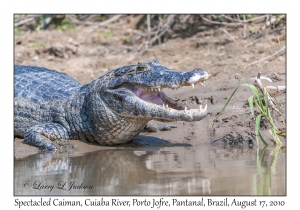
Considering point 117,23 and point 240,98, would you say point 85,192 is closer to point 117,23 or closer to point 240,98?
point 240,98

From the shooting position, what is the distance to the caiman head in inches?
220

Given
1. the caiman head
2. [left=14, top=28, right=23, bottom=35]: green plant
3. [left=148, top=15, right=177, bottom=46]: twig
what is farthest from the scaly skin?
[left=14, top=28, right=23, bottom=35]: green plant

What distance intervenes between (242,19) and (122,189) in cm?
643

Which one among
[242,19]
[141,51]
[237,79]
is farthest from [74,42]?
[237,79]

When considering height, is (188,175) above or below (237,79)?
below

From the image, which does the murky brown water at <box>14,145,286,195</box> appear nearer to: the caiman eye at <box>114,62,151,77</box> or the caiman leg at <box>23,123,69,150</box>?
the caiman leg at <box>23,123,69,150</box>

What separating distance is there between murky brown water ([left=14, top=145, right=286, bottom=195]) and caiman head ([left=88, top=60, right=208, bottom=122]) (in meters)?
0.42

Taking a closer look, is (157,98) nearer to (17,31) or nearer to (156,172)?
(156,172)

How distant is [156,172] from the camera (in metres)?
4.80

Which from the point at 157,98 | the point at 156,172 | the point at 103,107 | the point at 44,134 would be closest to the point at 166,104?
the point at 157,98

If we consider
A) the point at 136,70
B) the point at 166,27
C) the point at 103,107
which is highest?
the point at 166,27

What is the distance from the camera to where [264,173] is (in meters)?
4.54

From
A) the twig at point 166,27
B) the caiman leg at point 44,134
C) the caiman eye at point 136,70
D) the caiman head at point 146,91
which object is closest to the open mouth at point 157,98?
the caiman head at point 146,91

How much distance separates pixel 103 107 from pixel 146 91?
525 millimetres
